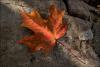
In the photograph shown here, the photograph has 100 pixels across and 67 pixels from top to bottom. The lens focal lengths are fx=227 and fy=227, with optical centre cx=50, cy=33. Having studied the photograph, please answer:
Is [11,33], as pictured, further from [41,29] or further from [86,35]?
[86,35]

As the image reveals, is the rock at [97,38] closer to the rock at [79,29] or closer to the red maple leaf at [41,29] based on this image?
the rock at [79,29]

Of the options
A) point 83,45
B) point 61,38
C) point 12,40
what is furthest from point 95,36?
point 12,40

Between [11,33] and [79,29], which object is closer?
[11,33]

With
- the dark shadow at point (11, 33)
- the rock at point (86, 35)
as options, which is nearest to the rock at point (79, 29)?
the rock at point (86, 35)

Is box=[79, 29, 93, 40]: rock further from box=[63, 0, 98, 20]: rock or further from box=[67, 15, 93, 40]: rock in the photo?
box=[63, 0, 98, 20]: rock

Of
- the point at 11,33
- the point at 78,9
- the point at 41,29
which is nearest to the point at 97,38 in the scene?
the point at 78,9

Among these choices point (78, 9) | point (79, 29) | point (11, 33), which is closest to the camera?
point (11, 33)

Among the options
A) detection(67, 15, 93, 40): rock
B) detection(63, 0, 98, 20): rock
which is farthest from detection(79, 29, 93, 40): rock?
detection(63, 0, 98, 20): rock

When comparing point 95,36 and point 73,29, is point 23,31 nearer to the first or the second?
point 73,29

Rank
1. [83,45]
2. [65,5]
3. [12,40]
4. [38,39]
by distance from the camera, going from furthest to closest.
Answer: [65,5]
[83,45]
[12,40]
[38,39]
